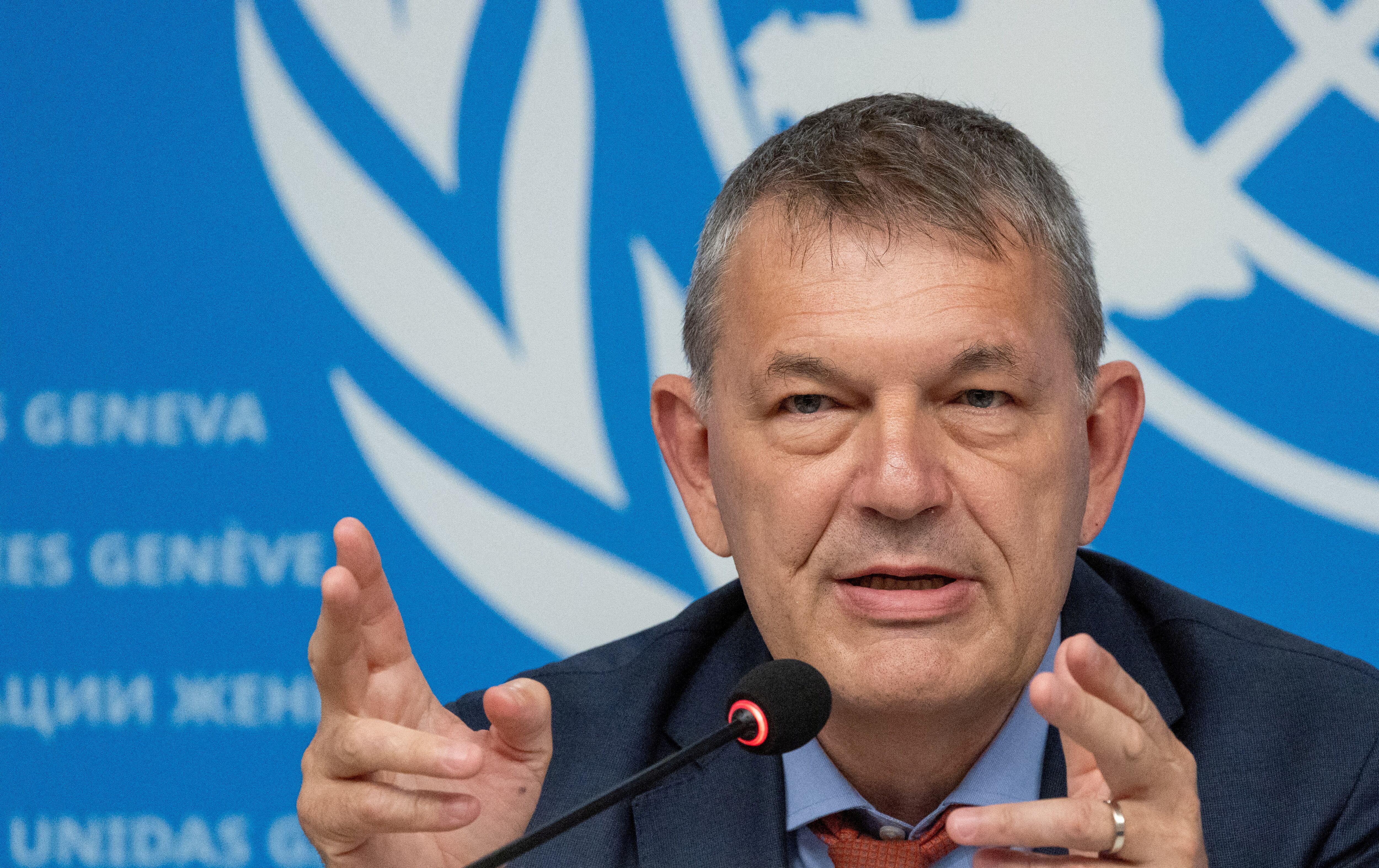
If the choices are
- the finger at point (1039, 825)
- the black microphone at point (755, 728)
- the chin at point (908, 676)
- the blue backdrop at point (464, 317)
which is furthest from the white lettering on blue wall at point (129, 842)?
the finger at point (1039, 825)

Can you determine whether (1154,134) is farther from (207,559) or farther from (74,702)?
(74,702)

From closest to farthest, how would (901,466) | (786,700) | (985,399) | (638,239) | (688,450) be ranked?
(786,700) → (901,466) → (985,399) → (688,450) → (638,239)

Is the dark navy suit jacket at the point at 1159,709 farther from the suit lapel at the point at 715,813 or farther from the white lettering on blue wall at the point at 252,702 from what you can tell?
the white lettering on blue wall at the point at 252,702

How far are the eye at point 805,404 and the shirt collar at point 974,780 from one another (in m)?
0.48

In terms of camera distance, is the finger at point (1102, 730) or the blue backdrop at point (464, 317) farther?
the blue backdrop at point (464, 317)

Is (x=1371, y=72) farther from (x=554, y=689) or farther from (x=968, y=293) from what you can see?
(x=554, y=689)

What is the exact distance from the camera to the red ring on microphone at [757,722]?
3.73 feet

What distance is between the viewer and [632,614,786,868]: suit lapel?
177cm

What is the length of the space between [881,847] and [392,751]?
0.77 meters

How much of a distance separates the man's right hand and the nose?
47 cm

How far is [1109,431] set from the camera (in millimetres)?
1813

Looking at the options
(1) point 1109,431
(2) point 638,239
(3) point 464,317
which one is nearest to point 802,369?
(1) point 1109,431

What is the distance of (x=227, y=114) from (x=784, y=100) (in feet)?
3.89

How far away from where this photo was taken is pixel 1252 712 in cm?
177
